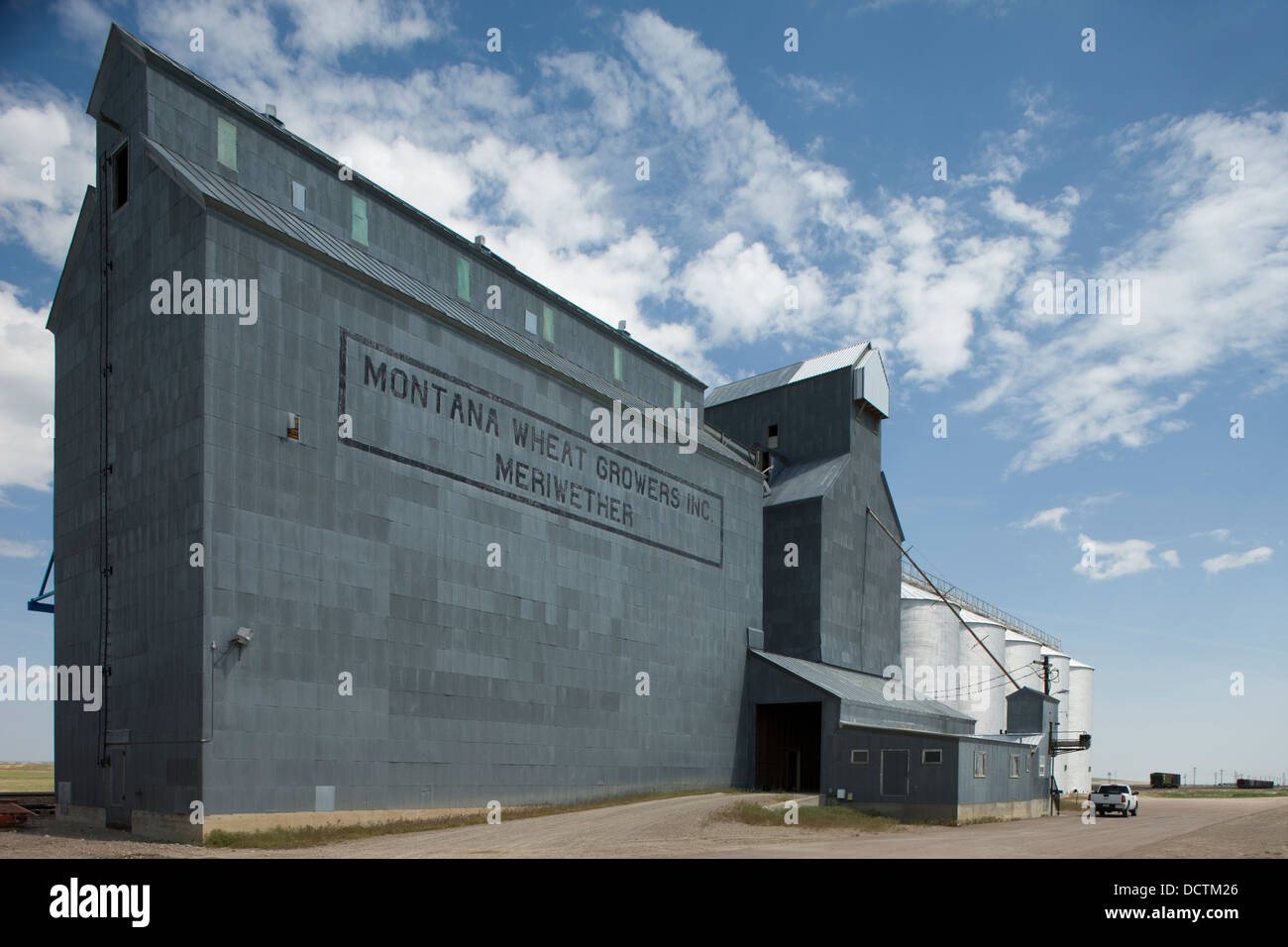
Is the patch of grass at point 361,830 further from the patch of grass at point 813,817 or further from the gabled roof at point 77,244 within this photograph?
the gabled roof at point 77,244

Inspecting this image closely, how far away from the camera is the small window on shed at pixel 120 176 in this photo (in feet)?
99.5

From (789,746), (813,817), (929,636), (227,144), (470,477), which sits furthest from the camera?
(929,636)

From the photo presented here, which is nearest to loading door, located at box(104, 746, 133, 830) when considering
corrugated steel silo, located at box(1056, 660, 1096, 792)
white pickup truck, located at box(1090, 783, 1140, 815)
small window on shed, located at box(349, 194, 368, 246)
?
small window on shed, located at box(349, 194, 368, 246)

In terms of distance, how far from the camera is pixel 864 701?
45031 millimetres

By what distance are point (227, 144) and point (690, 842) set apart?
964 inches

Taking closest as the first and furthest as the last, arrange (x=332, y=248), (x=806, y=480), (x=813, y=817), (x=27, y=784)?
(x=332, y=248) → (x=813, y=817) → (x=806, y=480) → (x=27, y=784)

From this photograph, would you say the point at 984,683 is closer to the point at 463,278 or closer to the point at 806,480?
the point at 806,480

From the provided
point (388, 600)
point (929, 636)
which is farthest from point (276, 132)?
point (929, 636)

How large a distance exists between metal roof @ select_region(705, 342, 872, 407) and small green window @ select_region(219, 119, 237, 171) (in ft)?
112

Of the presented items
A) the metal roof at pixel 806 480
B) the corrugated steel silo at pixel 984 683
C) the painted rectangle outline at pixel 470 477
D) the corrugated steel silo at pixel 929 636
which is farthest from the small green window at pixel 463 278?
the corrugated steel silo at pixel 984 683

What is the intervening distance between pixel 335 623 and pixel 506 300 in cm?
1733

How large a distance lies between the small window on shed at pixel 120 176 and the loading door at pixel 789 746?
33613 mm

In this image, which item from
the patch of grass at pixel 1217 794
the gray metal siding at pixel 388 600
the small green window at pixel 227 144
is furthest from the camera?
the patch of grass at pixel 1217 794
